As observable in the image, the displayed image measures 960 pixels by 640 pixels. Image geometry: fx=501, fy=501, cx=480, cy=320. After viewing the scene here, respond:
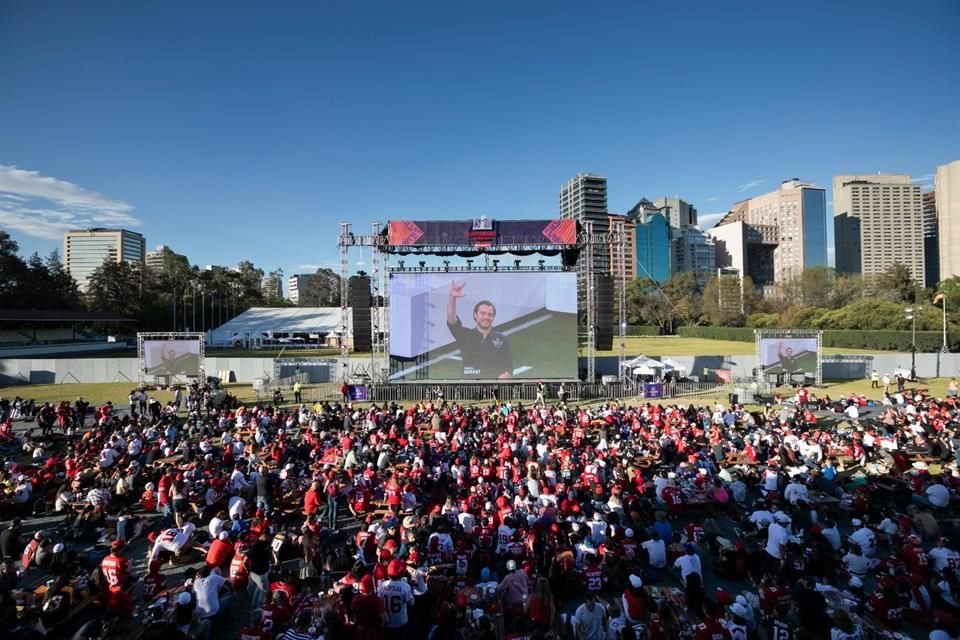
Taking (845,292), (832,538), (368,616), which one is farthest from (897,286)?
(368,616)

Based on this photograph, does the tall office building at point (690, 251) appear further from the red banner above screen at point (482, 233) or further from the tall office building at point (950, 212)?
the red banner above screen at point (482, 233)

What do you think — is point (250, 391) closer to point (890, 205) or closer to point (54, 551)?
point (54, 551)

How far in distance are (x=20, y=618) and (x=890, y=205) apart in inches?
9596

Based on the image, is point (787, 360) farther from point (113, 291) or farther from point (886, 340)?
point (113, 291)

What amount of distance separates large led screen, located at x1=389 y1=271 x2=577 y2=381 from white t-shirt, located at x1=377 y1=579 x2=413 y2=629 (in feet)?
63.1

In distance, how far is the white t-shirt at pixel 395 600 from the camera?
237 inches

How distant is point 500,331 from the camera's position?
25.5 m

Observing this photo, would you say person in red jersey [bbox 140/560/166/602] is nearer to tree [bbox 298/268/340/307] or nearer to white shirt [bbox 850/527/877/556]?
white shirt [bbox 850/527/877/556]

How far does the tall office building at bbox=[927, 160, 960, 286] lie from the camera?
128m

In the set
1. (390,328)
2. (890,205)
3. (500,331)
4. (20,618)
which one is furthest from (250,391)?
(890,205)

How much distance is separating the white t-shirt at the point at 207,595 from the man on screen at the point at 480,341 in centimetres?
1908

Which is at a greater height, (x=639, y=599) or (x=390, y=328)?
(x=390, y=328)

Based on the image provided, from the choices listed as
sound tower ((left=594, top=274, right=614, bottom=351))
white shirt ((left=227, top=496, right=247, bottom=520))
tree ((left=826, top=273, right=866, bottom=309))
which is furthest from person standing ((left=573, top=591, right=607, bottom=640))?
tree ((left=826, top=273, right=866, bottom=309))

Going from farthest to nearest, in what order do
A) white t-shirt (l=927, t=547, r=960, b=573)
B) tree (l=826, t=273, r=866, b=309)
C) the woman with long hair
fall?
tree (l=826, t=273, r=866, b=309) < white t-shirt (l=927, t=547, r=960, b=573) < the woman with long hair
